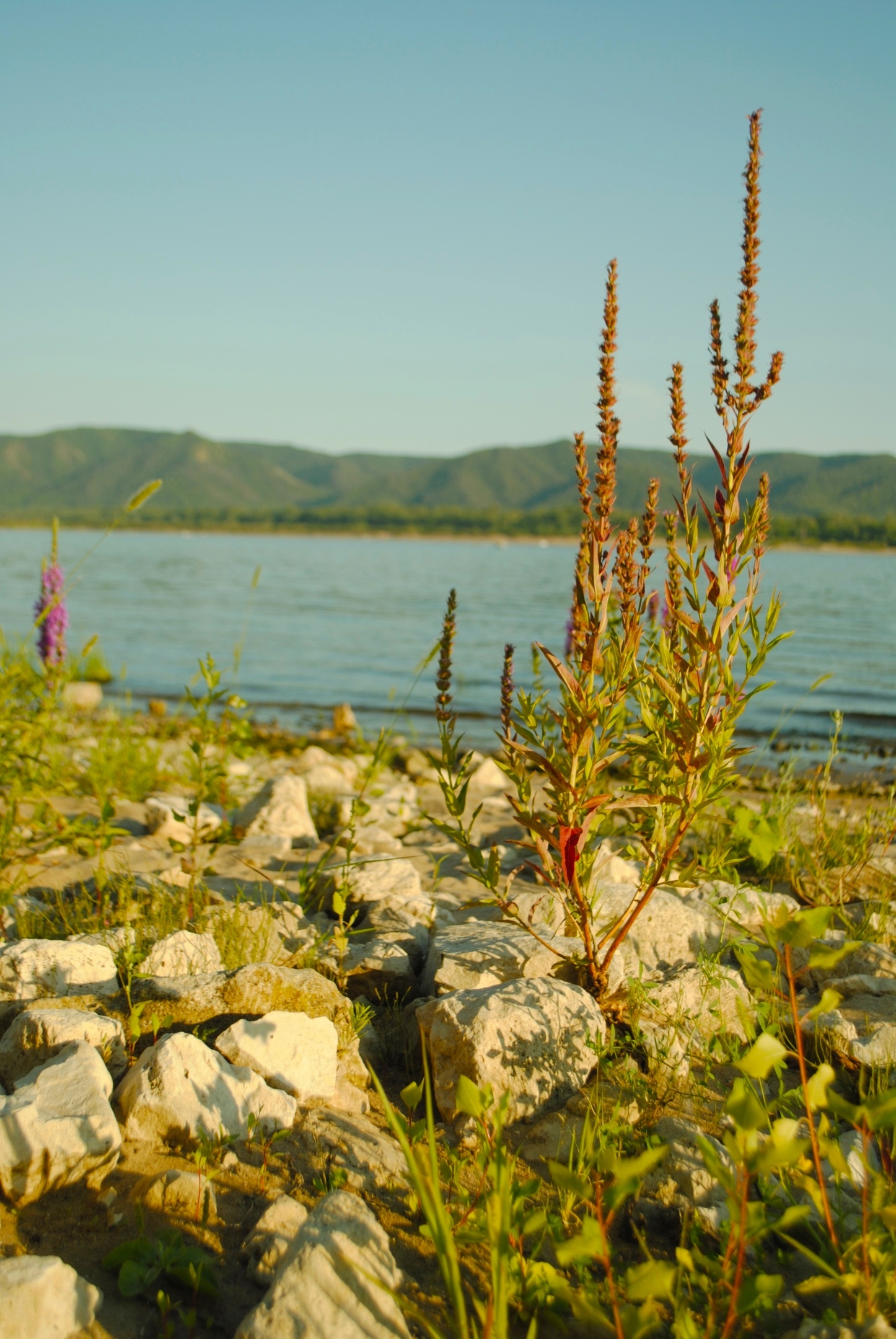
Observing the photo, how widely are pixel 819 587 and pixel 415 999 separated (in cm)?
4303

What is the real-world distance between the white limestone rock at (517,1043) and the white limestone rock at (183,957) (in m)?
0.92

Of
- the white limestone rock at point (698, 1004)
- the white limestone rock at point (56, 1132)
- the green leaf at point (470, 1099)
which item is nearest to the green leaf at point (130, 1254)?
the white limestone rock at point (56, 1132)

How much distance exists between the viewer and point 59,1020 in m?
2.77

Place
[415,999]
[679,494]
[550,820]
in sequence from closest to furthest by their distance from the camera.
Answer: [679,494]
[550,820]
[415,999]

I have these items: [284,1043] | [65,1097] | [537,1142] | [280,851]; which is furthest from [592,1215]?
[280,851]

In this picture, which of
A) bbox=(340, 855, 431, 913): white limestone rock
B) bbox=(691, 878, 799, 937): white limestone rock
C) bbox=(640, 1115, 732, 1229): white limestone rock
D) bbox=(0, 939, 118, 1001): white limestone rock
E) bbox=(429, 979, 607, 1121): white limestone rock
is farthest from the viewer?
bbox=(340, 855, 431, 913): white limestone rock

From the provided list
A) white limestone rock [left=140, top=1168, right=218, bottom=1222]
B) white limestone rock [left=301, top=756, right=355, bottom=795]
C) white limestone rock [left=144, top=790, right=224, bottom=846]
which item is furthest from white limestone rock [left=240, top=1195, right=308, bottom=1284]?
white limestone rock [left=301, top=756, right=355, bottom=795]

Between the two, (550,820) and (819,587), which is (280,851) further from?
(819,587)

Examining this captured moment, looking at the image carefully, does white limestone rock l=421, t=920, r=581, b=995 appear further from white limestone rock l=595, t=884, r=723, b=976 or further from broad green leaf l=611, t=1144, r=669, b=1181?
broad green leaf l=611, t=1144, r=669, b=1181

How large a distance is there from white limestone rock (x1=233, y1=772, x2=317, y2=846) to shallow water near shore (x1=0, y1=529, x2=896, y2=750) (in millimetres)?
1222

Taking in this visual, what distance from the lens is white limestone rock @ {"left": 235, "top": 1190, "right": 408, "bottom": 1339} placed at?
187cm

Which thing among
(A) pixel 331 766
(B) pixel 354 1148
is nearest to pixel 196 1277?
(B) pixel 354 1148

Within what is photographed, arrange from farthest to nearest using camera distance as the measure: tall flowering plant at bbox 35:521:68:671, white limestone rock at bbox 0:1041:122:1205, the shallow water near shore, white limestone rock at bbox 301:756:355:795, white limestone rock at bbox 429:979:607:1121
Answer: the shallow water near shore
white limestone rock at bbox 301:756:355:795
tall flowering plant at bbox 35:521:68:671
white limestone rock at bbox 429:979:607:1121
white limestone rock at bbox 0:1041:122:1205

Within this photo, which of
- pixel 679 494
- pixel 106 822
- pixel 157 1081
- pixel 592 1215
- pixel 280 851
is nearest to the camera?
pixel 592 1215
